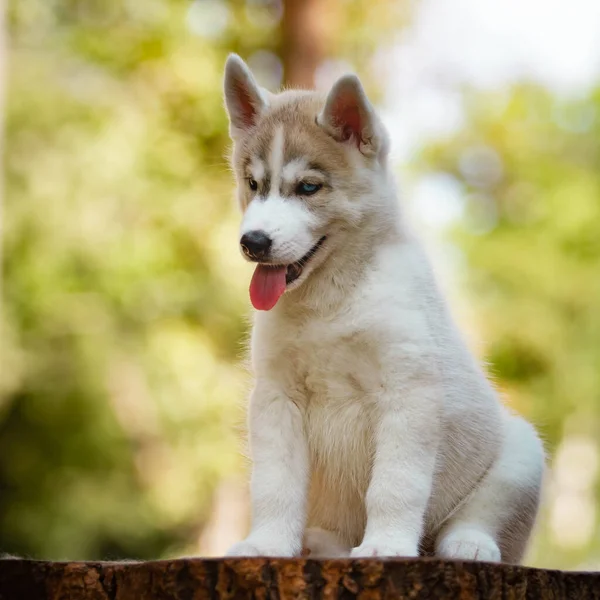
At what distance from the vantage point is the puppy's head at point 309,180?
14.4 feet

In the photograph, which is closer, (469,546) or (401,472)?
(401,472)

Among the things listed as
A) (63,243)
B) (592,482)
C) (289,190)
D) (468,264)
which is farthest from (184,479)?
(289,190)

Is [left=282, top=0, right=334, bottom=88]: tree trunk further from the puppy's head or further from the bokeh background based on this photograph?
the puppy's head

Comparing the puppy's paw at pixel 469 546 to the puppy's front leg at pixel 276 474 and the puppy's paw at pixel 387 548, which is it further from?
the puppy's front leg at pixel 276 474

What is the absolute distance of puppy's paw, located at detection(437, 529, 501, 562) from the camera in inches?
172

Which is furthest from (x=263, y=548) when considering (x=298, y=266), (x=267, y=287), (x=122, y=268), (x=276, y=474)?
(x=122, y=268)

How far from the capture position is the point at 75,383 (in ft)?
55.9

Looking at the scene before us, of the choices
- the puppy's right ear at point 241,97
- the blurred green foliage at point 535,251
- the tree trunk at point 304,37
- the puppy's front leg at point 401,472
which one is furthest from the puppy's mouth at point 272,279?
the blurred green foliage at point 535,251

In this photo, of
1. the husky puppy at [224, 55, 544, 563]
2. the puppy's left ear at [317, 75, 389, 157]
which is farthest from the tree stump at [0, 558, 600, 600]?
the puppy's left ear at [317, 75, 389, 157]

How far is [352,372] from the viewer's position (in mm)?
4445

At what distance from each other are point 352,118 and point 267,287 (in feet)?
2.65

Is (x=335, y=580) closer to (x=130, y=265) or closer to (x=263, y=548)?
(x=263, y=548)

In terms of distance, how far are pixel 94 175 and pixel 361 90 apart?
11503 millimetres

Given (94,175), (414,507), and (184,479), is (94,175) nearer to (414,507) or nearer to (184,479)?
(184,479)
